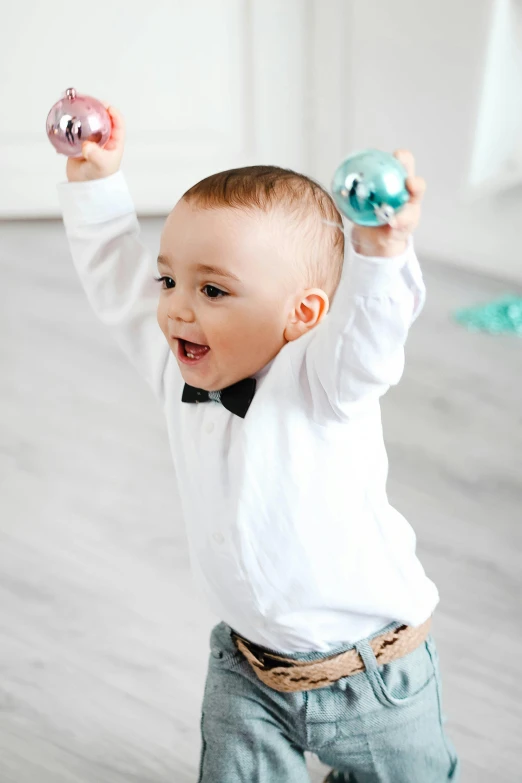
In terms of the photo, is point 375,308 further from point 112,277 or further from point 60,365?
point 60,365

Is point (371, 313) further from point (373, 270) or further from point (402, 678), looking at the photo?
point (402, 678)

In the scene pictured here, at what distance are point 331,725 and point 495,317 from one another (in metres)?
1.33

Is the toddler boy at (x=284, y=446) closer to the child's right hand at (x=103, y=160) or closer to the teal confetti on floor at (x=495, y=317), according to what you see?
the child's right hand at (x=103, y=160)

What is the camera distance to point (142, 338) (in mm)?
911

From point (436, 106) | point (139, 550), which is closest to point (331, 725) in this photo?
point (139, 550)

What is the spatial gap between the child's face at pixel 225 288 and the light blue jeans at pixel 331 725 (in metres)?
0.27

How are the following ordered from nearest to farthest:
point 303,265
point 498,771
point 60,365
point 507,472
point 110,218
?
point 303,265
point 110,218
point 498,771
point 507,472
point 60,365

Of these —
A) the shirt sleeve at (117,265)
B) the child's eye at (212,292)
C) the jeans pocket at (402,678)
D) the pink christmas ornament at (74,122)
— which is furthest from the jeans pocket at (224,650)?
the pink christmas ornament at (74,122)

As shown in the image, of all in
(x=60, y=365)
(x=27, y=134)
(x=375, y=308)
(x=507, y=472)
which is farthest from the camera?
(x=27, y=134)

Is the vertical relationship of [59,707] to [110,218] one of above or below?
below

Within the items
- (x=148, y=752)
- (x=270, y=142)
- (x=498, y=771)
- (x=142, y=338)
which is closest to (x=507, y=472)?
(x=498, y=771)

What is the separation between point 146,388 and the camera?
181cm

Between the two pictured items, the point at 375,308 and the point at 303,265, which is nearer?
the point at 375,308

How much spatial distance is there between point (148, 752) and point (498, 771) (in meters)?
0.39
